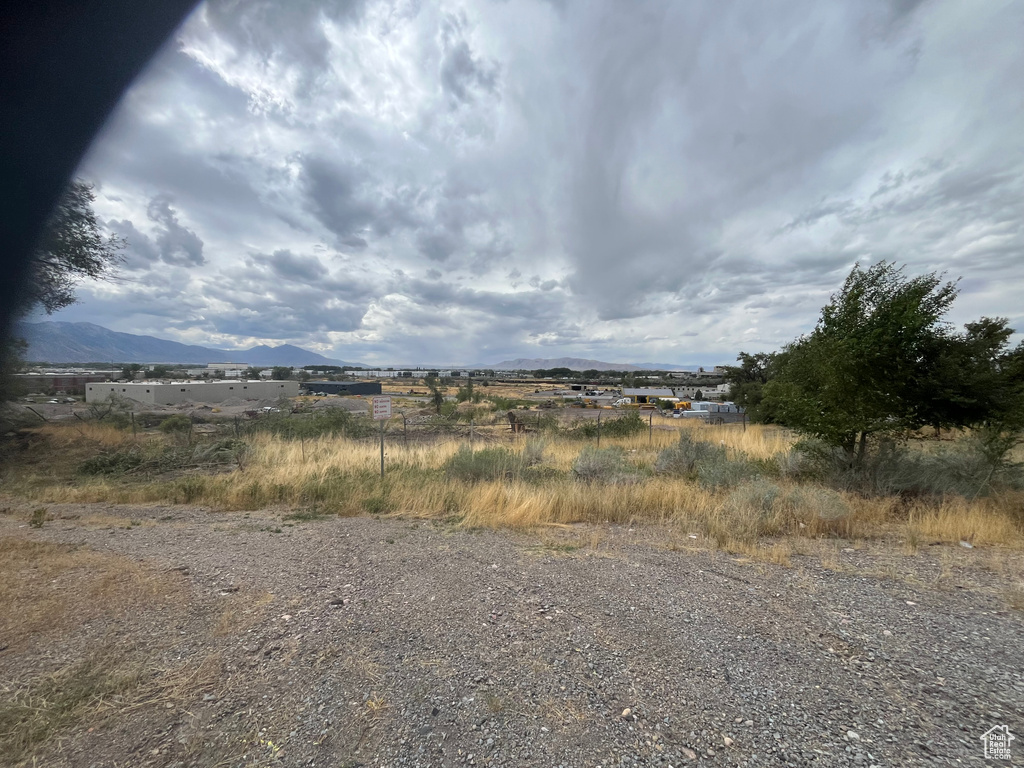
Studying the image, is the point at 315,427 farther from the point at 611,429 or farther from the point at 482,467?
the point at 611,429

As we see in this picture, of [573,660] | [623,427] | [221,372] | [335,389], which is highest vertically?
[221,372]

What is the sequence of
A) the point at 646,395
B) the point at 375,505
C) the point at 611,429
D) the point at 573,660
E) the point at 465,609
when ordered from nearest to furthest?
the point at 573,660 → the point at 465,609 → the point at 375,505 → the point at 611,429 → the point at 646,395

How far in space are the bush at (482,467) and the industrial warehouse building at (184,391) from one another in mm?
40393

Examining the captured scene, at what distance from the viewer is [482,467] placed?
34.0 feet

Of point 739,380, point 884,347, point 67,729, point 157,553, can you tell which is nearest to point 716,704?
A: point 67,729

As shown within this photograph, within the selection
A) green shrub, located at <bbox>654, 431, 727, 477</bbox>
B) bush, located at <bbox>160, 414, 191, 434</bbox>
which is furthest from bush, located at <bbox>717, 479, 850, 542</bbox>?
bush, located at <bbox>160, 414, 191, 434</bbox>

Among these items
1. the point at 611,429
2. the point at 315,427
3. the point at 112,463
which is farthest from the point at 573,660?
the point at 611,429

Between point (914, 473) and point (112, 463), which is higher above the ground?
point (914, 473)

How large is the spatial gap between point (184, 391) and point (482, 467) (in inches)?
2092

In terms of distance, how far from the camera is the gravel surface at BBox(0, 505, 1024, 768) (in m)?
2.49

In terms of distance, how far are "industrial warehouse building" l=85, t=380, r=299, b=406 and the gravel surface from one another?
43792mm

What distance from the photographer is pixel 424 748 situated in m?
2.47

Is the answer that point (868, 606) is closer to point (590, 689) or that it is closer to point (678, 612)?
point (678, 612)

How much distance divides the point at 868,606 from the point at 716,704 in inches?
107
